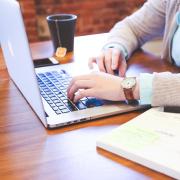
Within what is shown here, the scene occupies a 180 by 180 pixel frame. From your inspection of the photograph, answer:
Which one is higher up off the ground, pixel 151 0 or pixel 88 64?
pixel 151 0

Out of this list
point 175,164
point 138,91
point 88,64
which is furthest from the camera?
point 88,64

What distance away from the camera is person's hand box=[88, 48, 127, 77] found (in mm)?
1113

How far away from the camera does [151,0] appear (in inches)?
55.6

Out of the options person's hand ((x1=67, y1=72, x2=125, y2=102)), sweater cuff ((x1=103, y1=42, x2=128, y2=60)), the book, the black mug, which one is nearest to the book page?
the book

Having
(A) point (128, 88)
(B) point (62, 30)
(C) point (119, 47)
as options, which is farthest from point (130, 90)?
(B) point (62, 30)

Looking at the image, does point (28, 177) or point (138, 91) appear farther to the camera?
point (138, 91)

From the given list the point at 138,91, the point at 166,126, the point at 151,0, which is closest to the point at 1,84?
the point at 138,91

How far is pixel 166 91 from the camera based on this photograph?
853mm

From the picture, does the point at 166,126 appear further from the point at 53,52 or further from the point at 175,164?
the point at 53,52

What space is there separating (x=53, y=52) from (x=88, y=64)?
0.21 meters

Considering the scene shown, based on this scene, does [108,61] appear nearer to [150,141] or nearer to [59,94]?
[59,94]

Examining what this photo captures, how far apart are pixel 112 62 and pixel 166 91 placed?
0.30 m

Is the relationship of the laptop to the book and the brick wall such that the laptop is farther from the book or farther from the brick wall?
the brick wall

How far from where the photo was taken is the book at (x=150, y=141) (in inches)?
25.3
